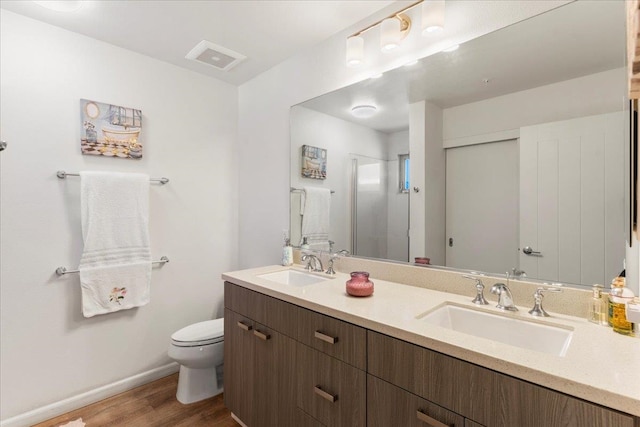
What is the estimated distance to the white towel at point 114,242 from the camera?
78.2 inches

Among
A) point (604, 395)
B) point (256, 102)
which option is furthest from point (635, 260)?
point (256, 102)

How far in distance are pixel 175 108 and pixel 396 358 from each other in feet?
7.91

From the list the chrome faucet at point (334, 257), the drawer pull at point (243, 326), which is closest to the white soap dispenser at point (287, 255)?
the chrome faucet at point (334, 257)

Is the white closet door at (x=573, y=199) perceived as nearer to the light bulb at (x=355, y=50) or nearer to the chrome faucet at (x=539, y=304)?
the chrome faucet at (x=539, y=304)

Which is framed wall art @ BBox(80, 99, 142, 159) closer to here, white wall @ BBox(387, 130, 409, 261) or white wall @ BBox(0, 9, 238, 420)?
white wall @ BBox(0, 9, 238, 420)

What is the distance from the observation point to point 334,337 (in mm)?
1224

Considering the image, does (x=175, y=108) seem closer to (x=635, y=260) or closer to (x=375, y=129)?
(x=375, y=129)

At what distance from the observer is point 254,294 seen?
165cm

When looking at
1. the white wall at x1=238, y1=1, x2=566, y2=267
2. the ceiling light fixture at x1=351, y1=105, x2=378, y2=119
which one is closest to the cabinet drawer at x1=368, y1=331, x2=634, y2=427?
the ceiling light fixture at x1=351, y1=105, x2=378, y2=119

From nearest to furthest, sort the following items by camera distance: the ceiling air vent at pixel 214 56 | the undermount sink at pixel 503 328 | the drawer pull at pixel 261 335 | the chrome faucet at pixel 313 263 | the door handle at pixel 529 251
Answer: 1. the undermount sink at pixel 503 328
2. the door handle at pixel 529 251
3. the drawer pull at pixel 261 335
4. the chrome faucet at pixel 313 263
5. the ceiling air vent at pixel 214 56

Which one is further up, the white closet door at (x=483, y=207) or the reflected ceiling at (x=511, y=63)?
the reflected ceiling at (x=511, y=63)

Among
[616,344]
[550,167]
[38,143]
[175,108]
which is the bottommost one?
[616,344]

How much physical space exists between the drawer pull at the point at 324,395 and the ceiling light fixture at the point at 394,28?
1.66m

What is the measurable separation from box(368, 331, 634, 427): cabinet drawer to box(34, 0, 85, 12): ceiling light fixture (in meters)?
2.29
